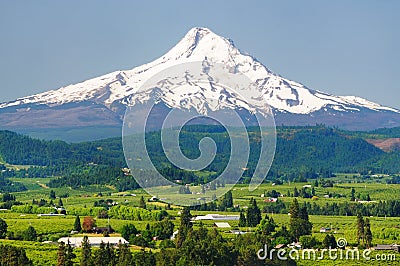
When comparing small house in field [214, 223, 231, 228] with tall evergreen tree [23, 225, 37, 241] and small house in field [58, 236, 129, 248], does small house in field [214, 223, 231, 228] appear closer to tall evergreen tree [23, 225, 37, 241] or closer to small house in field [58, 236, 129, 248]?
small house in field [58, 236, 129, 248]

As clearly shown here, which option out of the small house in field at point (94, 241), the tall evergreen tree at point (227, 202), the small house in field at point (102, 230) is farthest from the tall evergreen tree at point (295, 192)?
the small house in field at point (94, 241)

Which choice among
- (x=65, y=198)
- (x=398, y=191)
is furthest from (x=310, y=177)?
(x=65, y=198)

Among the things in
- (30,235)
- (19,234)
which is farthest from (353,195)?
(19,234)

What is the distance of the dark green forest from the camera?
351 feet

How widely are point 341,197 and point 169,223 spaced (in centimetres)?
3615

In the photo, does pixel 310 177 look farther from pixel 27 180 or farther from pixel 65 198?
pixel 65 198

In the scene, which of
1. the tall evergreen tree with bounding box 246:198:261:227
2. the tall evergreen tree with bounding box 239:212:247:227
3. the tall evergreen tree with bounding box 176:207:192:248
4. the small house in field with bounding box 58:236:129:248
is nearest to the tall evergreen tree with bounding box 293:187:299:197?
the tall evergreen tree with bounding box 246:198:261:227

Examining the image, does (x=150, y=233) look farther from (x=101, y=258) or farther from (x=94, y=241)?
(x=101, y=258)

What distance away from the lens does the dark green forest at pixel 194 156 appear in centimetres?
10706

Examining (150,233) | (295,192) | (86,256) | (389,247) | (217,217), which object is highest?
(295,192)

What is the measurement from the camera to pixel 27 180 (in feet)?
379

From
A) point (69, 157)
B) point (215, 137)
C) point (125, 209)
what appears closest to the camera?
point (125, 209)

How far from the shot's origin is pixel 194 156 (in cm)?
11550

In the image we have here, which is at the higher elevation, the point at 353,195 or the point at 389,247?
the point at 353,195
